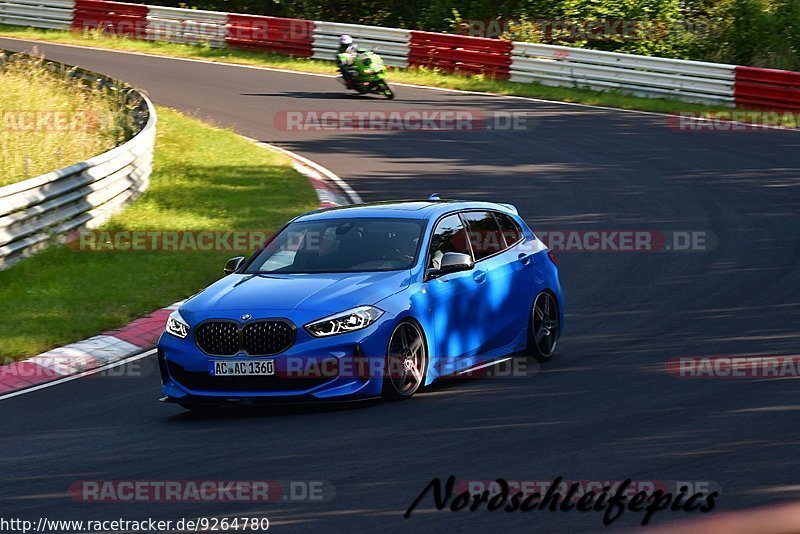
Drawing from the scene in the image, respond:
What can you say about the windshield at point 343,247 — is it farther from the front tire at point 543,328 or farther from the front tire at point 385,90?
the front tire at point 385,90

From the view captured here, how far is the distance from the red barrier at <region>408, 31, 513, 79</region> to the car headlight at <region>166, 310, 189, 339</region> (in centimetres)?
2299

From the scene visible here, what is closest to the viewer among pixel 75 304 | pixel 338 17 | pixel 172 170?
pixel 75 304

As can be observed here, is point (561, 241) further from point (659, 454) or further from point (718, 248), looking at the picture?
point (659, 454)

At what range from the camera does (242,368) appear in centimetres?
905

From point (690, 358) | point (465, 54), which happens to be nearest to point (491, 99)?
point (465, 54)

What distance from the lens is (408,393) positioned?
30.9 ft

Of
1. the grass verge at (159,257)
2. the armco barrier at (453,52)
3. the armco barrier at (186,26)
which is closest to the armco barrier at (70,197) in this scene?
the grass verge at (159,257)

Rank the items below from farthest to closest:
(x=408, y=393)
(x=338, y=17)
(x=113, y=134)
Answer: (x=338, y=17) < (x=113, y=134) < (x=408, y=393)

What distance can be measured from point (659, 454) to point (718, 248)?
8933 millimetres

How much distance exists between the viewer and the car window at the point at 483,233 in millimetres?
10922

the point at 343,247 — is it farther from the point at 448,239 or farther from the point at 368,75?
the point at 368,75

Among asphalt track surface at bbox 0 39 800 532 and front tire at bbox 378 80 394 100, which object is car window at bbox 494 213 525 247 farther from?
front tire at bbox 378 80 394 100

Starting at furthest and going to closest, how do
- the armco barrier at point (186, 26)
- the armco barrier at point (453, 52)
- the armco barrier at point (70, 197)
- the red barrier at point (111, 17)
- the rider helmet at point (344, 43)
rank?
the red barrier at point (111, 17) < the armco barrier at point (186, 26) < the rider helmet at point (344, 43) < the armco barrier at point (453, 52) < the armco barrier at point (70, 197)

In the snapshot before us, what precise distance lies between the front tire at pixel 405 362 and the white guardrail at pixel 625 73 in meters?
20.6
